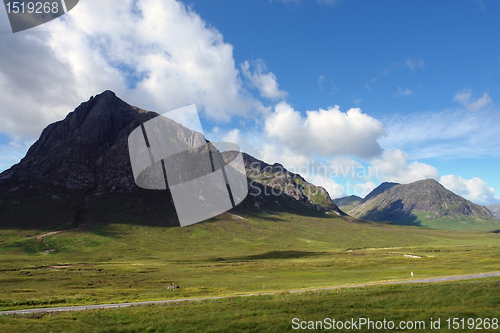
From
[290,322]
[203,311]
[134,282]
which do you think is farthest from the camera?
[134,282]

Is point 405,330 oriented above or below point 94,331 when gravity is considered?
above

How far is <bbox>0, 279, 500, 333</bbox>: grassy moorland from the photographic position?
22594 mm

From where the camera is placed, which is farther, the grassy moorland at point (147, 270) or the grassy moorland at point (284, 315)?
the grassy moorland at point (147, 270)

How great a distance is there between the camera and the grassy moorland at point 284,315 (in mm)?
22594

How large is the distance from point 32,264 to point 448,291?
14339cm

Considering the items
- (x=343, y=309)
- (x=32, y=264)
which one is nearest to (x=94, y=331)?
(x=343, y=309)

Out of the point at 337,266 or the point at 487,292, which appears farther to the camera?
the point at 337,266

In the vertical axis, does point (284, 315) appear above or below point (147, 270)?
above

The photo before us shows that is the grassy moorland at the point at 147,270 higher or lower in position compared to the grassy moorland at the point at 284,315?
lower

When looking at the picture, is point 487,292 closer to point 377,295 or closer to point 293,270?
point 377,295

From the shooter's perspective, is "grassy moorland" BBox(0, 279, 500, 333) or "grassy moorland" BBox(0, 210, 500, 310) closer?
"grassy moorland" BBox(0, 279, 500, 333)

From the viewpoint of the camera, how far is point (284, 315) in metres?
25.8

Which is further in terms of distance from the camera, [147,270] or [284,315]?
[147,270]

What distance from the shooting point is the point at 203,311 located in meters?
30.0
